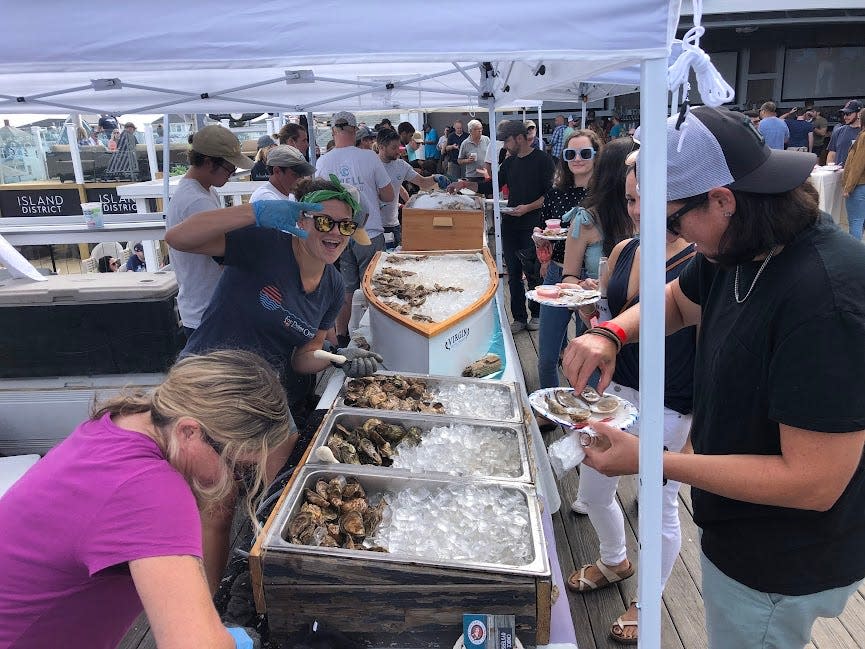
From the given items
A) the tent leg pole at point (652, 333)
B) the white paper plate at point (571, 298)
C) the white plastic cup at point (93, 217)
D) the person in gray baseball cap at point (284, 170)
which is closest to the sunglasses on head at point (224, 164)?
the person in gray baseball cap at point (284, 170)

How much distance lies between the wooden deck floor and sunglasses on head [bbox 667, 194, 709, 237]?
Result: 144 cm

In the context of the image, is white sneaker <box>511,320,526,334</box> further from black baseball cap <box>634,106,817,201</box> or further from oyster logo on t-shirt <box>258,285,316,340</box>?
black baseball cap <box>634,106,817,201</box>

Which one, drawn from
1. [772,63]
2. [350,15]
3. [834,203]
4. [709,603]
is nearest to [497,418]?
[709,603]

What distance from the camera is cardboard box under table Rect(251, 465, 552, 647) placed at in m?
1.47

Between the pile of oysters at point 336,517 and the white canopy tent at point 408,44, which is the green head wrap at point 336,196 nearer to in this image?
the white canopy tent at point 408,44

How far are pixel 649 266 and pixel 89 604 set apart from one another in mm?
1430

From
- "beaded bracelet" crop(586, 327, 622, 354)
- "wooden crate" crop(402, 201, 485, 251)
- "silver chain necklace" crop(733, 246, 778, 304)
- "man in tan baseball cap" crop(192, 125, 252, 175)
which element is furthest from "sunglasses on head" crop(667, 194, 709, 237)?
"wooden crate" crop(402, 201, 485, 251)

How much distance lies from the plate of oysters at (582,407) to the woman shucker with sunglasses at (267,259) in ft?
3.75

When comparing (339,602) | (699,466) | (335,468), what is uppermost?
(699,466)

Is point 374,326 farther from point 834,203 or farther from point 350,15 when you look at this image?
point 834,203

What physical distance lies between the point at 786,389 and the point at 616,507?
1598mm

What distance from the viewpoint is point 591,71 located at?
1.92m

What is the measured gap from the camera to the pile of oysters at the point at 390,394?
2.38 meters

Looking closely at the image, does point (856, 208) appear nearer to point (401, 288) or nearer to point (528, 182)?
point (528, 182)
